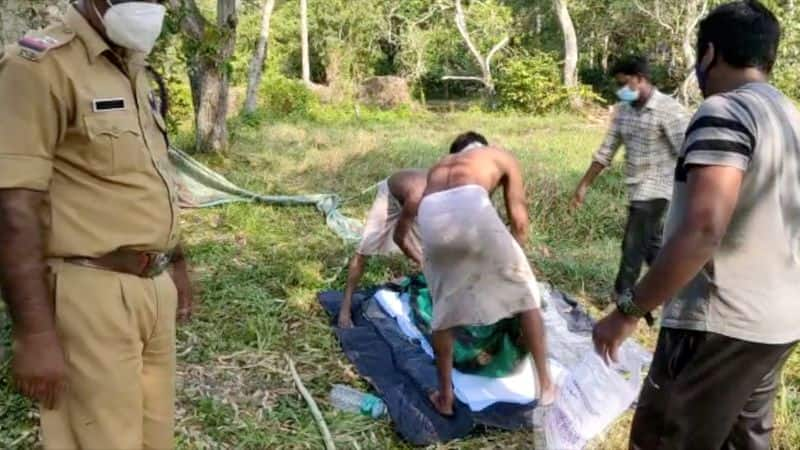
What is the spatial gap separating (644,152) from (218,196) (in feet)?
14.3

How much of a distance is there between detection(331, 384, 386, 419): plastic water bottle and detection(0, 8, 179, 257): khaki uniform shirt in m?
1.86

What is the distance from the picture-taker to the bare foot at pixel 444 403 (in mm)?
3410

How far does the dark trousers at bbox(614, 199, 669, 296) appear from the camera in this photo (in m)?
4.57

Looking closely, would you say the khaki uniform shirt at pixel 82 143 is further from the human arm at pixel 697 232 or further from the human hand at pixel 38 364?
the human arm at pixel 697 232

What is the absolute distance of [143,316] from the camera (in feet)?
6.23

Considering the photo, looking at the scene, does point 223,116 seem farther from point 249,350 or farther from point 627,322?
point 627,322

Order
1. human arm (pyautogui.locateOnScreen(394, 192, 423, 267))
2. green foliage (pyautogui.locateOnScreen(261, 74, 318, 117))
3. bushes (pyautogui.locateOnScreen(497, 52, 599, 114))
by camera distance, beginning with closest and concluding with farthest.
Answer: human arm (pyautogui.locateOnScreen(394, 192, 423, 267)) → green foliage (pyautogui.locateOnScreen(261, 74, 318, 117)) → bushes (pyautogui.locateOnScreen(497, 52, 599, 114))

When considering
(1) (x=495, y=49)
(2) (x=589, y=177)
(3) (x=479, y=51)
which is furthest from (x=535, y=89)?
(2) (x=589, y=177)

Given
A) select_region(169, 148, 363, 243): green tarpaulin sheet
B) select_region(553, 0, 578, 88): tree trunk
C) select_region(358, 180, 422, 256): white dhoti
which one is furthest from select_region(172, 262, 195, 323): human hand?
select_region(553, 0, 578, 88): tree trunk

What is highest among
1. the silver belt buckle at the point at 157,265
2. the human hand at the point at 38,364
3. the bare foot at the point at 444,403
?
the silver belt buckle at the point at 157,265

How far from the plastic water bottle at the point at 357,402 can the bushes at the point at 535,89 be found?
17.7m

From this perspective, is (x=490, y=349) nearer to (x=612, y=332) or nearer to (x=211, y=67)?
(x=612, y=332)

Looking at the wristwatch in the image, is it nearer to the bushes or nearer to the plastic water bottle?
the plastic water bottle

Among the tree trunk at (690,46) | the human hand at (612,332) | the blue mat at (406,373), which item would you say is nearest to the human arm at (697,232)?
the human hand at (612,332)
